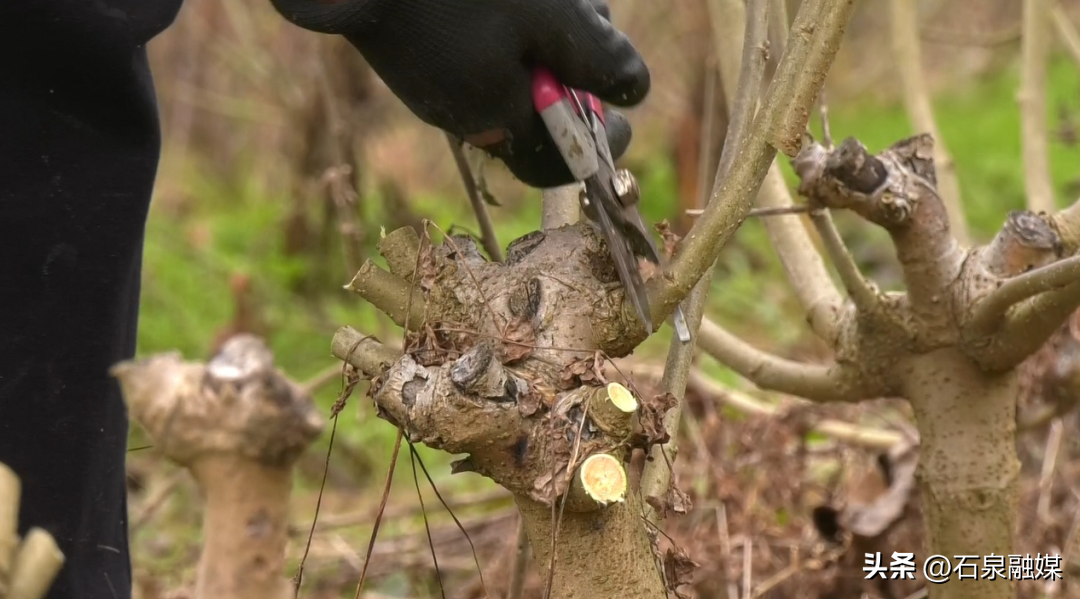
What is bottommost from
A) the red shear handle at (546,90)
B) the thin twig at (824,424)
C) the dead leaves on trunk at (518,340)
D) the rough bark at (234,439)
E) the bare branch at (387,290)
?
the thin twig at (824,424)

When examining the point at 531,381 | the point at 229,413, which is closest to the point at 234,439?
the point at 229,413

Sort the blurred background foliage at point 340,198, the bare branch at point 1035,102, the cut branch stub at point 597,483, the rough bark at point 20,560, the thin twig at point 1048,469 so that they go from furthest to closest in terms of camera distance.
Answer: the blurred background foliage at point 340,198 < the thin twig at point 1048,469 < the bare branch at point 1035,102 < the cut branch stub at point 597,483 < the rough bark at point 20,560

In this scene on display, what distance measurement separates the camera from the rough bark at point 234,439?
0.83 metres

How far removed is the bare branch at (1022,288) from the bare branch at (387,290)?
2.50 ft

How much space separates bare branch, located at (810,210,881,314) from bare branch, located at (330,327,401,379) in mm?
661

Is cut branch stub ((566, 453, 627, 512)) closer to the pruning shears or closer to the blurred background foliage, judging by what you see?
the pruning shears

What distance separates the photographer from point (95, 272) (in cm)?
146

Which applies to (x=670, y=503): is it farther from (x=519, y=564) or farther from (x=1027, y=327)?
(x=1027, y=327)

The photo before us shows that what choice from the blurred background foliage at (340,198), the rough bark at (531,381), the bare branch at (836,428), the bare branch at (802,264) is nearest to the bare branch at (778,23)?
the bare branch at (802,264)

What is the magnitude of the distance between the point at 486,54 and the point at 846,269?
636mm

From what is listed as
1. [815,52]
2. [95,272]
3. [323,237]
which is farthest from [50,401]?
[323,237]

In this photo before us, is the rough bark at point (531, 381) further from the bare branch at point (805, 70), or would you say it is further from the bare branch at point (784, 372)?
the bare branch at point (784, 372)

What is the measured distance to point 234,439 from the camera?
0.83 meters

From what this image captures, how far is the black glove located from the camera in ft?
3.91
